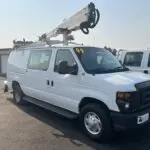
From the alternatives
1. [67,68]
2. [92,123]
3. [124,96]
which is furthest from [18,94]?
[124,96]

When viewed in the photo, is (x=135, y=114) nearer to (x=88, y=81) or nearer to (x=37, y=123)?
(x=88, y=81)

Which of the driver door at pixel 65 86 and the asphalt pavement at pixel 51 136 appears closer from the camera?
the asphalt pavement at pixel 51 136

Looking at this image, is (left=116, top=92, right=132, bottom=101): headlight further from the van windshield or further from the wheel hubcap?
the van windshield

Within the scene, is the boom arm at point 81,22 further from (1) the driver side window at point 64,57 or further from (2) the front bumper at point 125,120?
(2) the front bumper at point 125,120

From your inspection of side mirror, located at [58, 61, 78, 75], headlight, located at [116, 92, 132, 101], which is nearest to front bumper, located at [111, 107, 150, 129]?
headlight, located at [116, 92, 132, 101]

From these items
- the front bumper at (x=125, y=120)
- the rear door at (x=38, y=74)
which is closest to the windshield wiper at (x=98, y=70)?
the front bumper at (x=125, y=120)

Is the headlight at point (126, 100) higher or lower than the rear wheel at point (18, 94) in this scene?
higher

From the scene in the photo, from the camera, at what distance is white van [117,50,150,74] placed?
8477 millimetres

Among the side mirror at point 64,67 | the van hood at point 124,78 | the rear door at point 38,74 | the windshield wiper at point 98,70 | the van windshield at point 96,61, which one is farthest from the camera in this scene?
the rear door at point 38,74

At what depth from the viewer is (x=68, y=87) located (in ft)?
19.4

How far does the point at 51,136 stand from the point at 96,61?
2031 mm

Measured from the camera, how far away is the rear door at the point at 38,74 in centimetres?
680

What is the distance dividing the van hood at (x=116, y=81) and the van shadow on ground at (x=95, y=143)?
116 cm

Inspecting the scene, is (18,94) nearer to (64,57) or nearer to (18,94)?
(18,94)
